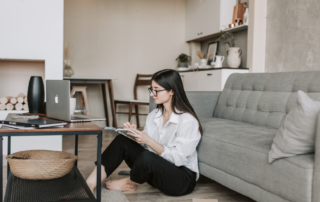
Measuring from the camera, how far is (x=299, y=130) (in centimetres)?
137

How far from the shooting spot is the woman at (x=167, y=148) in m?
1.84

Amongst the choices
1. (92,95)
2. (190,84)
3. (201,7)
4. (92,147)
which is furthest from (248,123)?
(92,95)

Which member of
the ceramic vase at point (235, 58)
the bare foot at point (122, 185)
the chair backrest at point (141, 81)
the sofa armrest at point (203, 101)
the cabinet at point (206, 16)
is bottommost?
the bare foot at point (122, 185)

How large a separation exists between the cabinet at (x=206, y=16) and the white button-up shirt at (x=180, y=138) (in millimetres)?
2920

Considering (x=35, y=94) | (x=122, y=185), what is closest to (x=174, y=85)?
(x=122, y=185)

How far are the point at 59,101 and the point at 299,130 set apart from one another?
1.31m

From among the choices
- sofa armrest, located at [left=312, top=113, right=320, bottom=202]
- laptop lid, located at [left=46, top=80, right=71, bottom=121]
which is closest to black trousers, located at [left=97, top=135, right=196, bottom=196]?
laptop lid, located at [left=46, top=80, right=71, bottom=121]

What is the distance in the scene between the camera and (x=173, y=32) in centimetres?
592

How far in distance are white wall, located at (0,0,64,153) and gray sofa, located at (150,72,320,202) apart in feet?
3.87

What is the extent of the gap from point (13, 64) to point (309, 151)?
10.6 feet

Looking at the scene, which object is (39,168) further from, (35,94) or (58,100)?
(35,94)

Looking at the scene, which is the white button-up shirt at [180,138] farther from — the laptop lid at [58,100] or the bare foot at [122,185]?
the laptop lid at [58,100]

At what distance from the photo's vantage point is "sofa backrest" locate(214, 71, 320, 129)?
2219mm

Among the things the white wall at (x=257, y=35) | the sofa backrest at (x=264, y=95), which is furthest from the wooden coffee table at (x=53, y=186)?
the white wall at (x=257, y=35)
